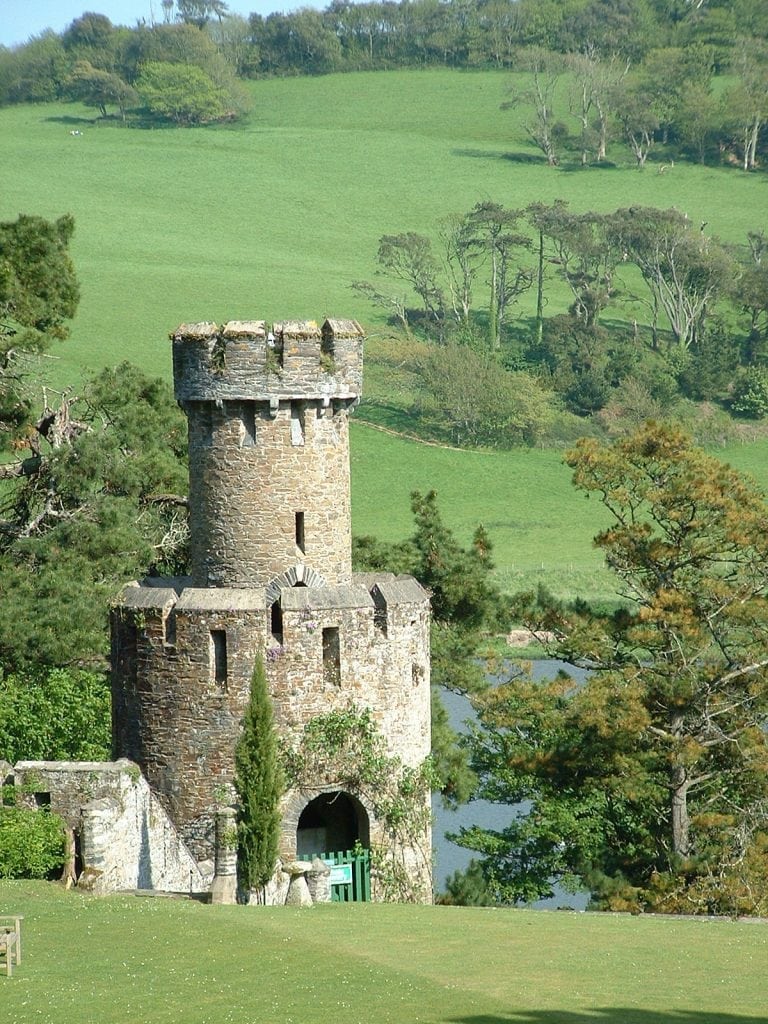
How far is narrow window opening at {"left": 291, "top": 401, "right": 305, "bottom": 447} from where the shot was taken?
26375 mm

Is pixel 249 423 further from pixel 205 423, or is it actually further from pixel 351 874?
pixel 351 874

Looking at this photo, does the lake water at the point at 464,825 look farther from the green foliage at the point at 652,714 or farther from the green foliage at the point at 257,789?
the green foliage at the point at 257,789

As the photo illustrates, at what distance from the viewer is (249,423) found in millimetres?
26406

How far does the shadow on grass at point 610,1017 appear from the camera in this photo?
1689cm

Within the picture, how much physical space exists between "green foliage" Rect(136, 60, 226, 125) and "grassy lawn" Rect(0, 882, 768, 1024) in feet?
375

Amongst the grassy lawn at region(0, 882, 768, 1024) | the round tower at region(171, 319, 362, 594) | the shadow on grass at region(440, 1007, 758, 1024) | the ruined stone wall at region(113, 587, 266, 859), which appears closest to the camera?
the shadow on grass at region(440, 1007, 758, 1024)

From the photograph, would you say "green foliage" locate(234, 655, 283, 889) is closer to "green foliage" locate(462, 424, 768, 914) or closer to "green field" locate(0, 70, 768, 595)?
"green foliage" locate(462, 424, 768, 914)

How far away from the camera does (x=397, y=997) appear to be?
1795cm

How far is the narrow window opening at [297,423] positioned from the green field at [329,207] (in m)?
39.2

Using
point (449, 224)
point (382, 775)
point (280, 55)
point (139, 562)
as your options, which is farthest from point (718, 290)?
point (382, 775)

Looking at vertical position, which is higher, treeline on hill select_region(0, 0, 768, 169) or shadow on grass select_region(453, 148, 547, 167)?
treeline on hill select_region(0, 0, 768, 169)

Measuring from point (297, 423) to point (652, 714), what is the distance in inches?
385

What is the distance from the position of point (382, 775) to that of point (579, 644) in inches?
357

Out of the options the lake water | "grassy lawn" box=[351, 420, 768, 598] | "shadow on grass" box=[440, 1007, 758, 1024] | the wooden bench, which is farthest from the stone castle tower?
"grassy lawn" box=[351, 420, 768, 598]
